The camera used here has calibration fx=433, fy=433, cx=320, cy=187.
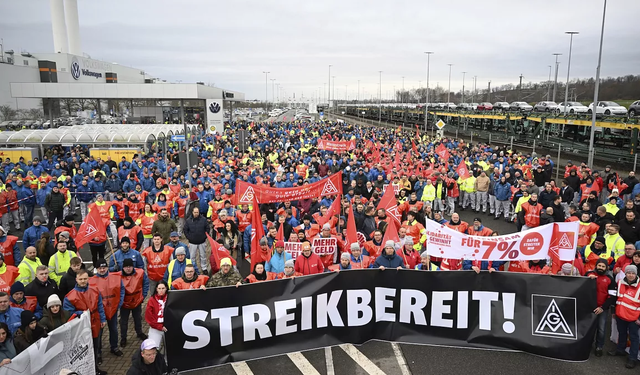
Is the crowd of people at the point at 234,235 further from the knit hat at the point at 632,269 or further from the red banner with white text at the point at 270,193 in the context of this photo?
the red banner with white text at the point at 270,193

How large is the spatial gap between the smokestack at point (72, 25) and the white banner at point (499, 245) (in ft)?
331

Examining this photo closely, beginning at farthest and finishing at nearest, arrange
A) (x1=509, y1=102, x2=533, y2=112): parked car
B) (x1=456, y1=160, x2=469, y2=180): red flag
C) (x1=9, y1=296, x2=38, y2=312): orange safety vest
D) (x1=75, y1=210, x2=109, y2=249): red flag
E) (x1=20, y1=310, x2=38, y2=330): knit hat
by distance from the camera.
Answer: (x1=509, y1=102, x2=533, y2=112): parked car → (x1=456, y1=160, x2=469, y2=180): red flag → (x1=75, y1=210, x2=109, y2=249): red flag → (x1=9, y1=296, x2=38, y2=312): orange safety vest → (x1=20, y1=310, x2=38, y2=330): knit hat

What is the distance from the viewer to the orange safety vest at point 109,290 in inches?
250

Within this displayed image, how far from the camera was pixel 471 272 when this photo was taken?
6430 mm

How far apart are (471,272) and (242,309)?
11.1 feet

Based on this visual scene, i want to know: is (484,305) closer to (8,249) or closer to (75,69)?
(8,249)

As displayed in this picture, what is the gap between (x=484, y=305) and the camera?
6418 millimetres

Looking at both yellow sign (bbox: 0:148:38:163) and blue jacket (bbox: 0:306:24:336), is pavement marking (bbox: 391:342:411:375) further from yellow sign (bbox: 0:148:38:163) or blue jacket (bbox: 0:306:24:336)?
yellow sign (bbox: 0:148:38:163)

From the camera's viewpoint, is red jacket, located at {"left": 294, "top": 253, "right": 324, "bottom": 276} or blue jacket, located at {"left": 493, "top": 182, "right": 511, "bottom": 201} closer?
red jacket, located at {"left": 294, "top": 253, "right": 324, "bottom": 276}

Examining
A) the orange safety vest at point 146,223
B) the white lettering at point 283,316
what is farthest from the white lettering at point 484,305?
the orange safety vest at point 146,223

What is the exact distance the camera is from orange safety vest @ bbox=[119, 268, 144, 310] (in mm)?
6719

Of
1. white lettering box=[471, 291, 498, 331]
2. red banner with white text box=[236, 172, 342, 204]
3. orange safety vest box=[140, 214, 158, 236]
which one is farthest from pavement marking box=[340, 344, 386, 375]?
orange safety vest box=[140, 214, 158, 236]

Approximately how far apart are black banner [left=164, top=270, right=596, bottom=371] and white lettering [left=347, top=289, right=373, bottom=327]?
0.05 ft

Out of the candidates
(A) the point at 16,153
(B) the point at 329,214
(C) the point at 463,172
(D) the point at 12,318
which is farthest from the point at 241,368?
(A) the point at 16,153
